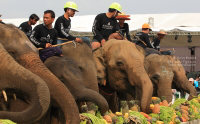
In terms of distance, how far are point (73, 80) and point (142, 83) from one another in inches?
102

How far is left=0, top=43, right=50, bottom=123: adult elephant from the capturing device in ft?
20.5

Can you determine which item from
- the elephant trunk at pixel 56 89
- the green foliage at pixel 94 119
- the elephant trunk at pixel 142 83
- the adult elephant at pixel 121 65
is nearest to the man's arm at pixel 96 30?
the adult elephant at pixel 121 65

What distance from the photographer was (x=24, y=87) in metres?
6.49

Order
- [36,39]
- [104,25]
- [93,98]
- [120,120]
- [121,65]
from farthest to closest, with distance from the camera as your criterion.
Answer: [104,25]
[121,65]
[36,39]
[120,120]
[93,98]

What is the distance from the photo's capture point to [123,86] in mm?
11562

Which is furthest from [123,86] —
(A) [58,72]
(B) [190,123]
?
(A) [58,72]

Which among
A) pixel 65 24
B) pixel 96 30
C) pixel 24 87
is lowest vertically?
pixel 24 87

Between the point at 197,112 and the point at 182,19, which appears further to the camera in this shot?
the point at 182,19

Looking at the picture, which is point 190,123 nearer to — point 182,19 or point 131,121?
point 131,121

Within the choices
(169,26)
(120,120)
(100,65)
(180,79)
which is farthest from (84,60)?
(169,26)

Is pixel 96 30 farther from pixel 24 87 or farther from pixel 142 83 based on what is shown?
pixel 24 87

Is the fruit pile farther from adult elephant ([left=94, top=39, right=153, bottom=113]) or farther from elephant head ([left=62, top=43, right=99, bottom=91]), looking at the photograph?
elephant head ([left=62, top=43, right=99, bottom=91])

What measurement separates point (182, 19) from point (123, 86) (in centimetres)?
1865

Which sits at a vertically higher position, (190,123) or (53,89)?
(53,89)
